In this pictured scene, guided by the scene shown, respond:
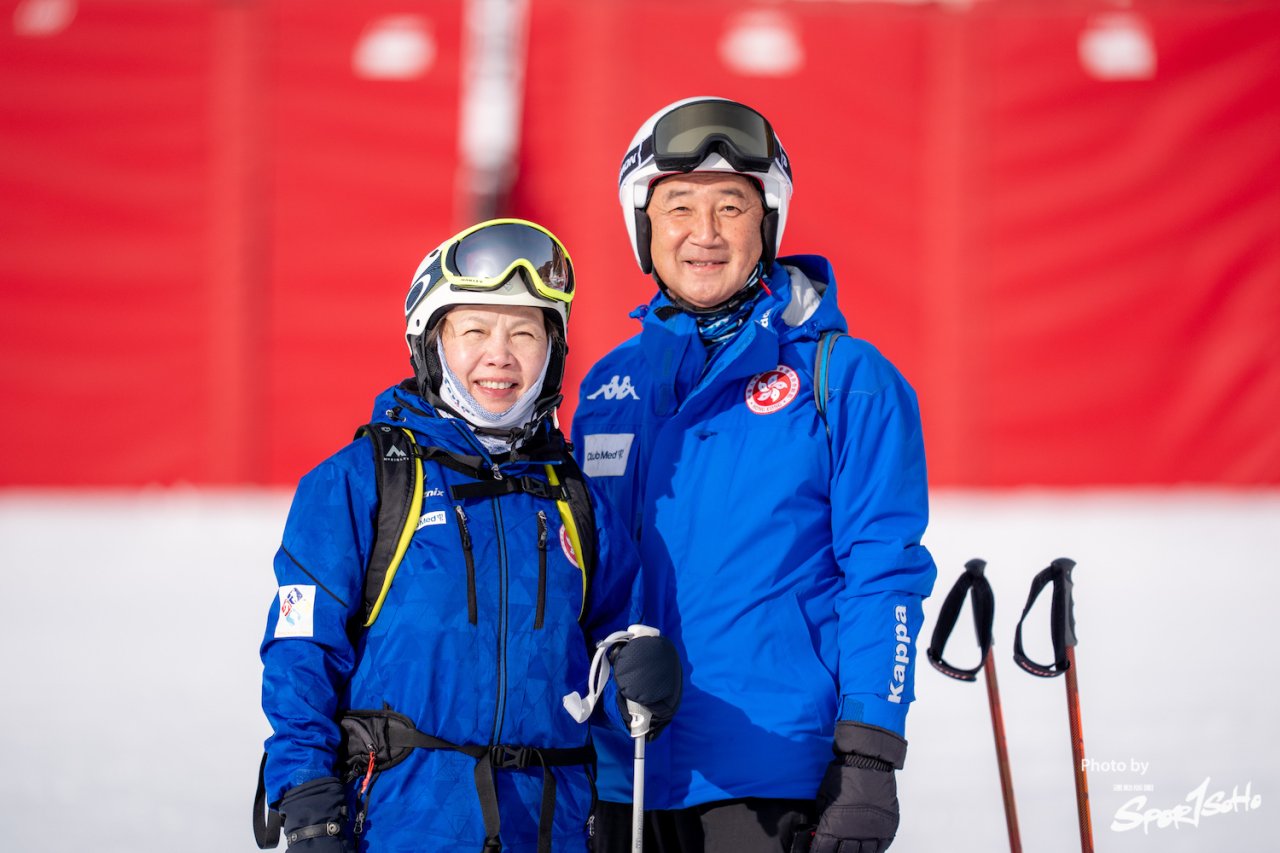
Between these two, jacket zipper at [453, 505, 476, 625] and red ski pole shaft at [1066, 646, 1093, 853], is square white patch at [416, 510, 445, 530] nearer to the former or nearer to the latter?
jacket zipper at [453, 505, 476, 625]

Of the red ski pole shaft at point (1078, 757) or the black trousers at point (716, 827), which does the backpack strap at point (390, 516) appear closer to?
the black trousers at point (716, 827)

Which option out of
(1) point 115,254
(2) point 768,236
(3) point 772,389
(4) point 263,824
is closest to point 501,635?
(4) point 263,824

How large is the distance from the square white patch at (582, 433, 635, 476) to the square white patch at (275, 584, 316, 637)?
2.73 feet

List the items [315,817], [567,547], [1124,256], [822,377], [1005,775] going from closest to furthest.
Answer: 1. [315,817]
2. [567,547]
3. [822,377]
4. [1005,775]
5. [1124,256]

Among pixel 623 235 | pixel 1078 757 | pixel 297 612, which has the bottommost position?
pixel 1078 757

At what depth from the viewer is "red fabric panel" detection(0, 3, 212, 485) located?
9211 millimetres

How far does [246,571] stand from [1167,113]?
683 centimetres

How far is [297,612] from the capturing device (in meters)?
2.35

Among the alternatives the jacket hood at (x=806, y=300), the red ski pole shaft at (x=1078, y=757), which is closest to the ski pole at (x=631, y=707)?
the jacket hood at (x=806, y=300)

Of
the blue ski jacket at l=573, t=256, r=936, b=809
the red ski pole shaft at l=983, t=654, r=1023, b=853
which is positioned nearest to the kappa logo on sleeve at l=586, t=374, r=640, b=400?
the blue ski jacket at l=573, t=256, r=936, b=809

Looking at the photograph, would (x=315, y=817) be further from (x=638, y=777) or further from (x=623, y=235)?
(x=623, y=235)

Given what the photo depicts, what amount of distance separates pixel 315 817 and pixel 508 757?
0.35 m

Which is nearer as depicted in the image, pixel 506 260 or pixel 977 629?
pixel 506 260

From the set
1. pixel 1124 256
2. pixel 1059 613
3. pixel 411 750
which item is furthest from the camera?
pixel 1124 256
